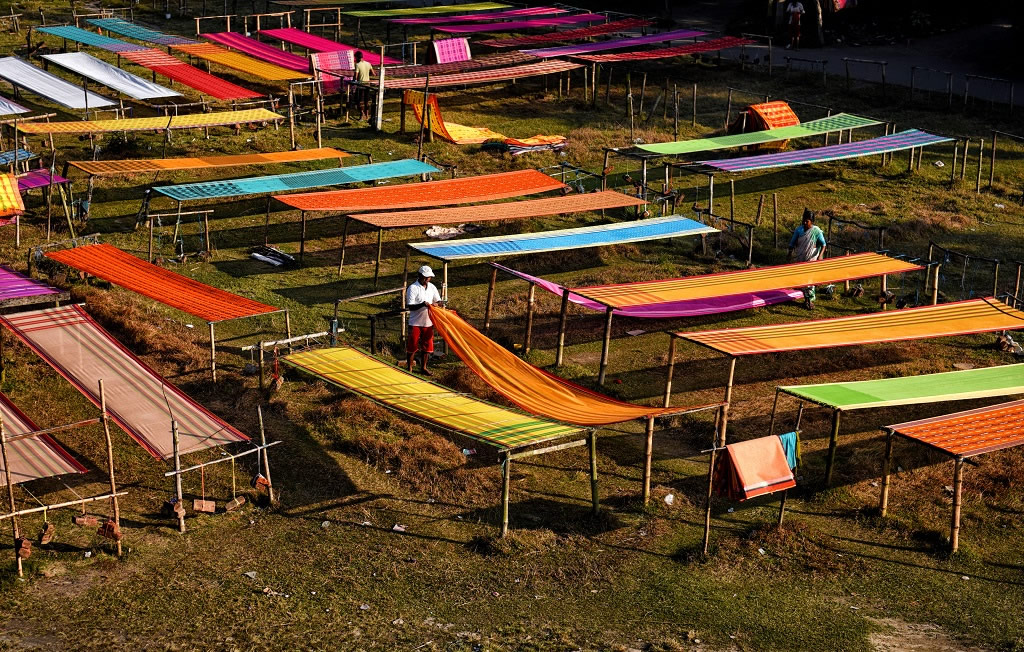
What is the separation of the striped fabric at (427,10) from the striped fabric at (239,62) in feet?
16.1

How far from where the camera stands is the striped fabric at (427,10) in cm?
3400

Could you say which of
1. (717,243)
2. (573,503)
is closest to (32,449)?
(573,503)

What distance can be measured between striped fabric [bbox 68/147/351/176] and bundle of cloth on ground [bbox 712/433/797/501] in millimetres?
11879

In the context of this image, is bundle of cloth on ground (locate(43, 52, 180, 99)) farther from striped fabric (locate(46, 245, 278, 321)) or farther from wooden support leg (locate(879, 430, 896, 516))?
wooden support leg (locate(879, 430, 896, 516))

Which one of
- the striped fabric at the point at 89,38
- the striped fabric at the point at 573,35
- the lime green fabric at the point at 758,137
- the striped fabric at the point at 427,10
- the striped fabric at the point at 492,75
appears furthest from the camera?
the striped fabric at the point at 427,10

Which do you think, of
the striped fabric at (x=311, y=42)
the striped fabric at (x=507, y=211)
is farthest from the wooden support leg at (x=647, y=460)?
the striped fabric at (x=311, y=42)

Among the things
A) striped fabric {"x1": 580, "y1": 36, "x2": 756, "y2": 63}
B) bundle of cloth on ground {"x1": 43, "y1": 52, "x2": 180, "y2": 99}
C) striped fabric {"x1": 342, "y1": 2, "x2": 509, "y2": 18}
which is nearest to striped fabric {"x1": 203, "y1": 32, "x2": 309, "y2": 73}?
bundle of cloth on ground {"x1": 43, "y1": 52, "x2": 180, "y2": 99}

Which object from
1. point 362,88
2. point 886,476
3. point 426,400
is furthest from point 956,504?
point 362,88

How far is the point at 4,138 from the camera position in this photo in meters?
23.9

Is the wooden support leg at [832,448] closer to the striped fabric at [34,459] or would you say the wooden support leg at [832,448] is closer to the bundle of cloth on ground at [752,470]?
the bundle of cloth on ground at [752,470]

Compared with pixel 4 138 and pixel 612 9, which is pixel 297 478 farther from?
pixel 612 9

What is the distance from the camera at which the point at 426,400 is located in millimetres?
13125

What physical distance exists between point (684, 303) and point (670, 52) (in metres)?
14.7

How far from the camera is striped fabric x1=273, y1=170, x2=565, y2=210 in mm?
19484
